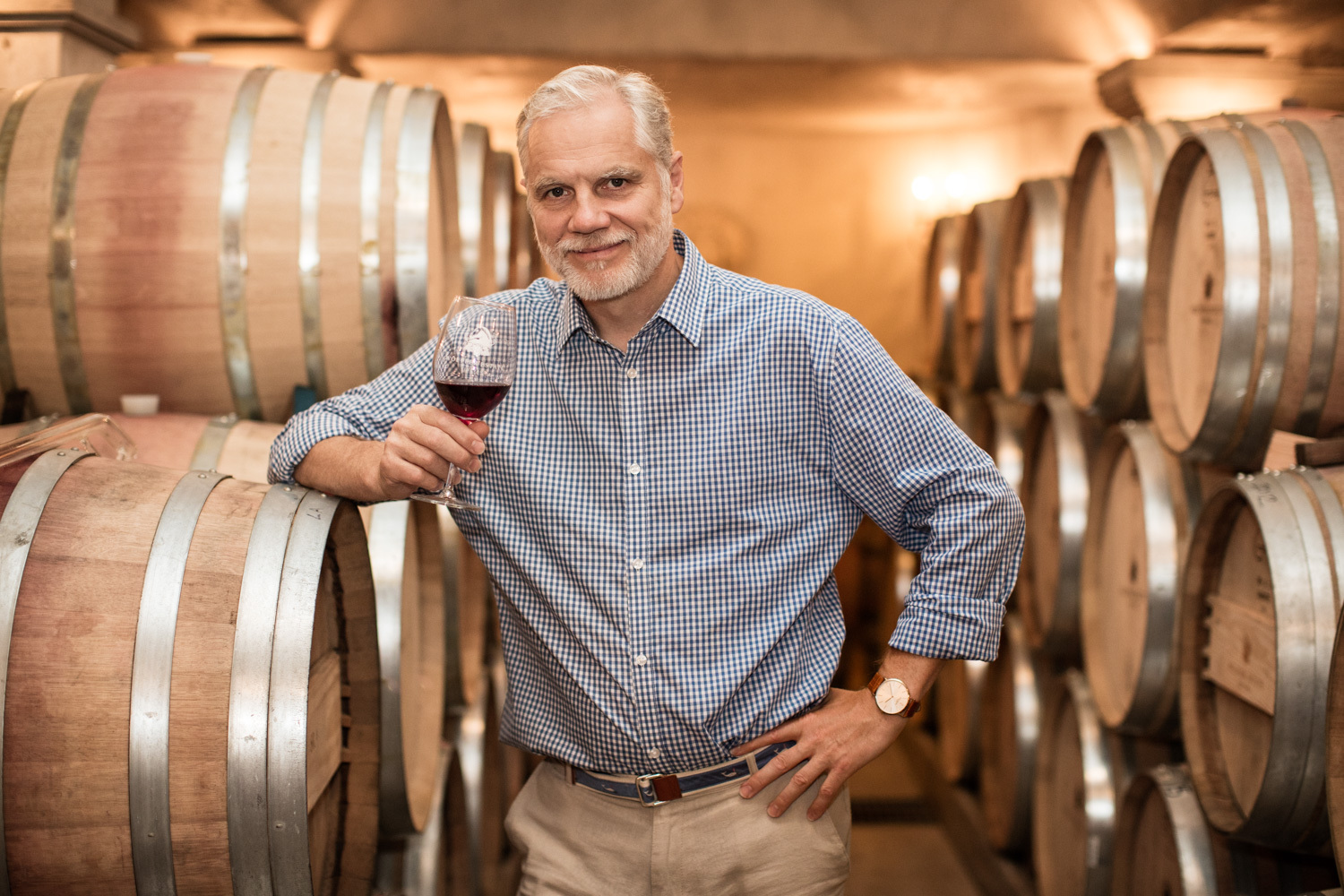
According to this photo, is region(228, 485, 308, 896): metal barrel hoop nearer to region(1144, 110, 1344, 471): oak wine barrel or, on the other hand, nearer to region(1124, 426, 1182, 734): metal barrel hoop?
region(1144, 110, 1344, 471): oak wine barrel

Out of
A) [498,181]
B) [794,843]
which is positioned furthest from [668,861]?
[498,181]

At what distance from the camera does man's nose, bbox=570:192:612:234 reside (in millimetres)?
1625

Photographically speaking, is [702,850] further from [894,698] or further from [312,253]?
[312,253]

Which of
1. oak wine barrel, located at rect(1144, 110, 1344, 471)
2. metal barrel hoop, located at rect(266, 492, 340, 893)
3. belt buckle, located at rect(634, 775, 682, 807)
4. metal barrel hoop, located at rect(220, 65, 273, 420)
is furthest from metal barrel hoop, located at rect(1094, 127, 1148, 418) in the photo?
metal barrel hoop, located at rect(266, 492, 340, 893)

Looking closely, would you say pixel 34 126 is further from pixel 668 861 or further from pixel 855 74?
pixel 855 74

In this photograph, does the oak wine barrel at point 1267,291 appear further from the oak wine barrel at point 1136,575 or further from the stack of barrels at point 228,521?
the stack of barrels at point 228,521

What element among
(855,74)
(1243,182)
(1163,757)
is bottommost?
(1163,757)

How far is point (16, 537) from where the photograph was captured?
4.50ft

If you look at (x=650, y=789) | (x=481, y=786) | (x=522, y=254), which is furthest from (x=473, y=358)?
(x=522, y=254)

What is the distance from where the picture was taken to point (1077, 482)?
3379 millimetres

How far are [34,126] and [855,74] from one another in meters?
4.92

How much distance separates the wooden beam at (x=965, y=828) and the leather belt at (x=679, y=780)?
2501 millimetres

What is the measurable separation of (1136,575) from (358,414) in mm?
2108

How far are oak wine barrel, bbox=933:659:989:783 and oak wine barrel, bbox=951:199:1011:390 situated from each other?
121cm
